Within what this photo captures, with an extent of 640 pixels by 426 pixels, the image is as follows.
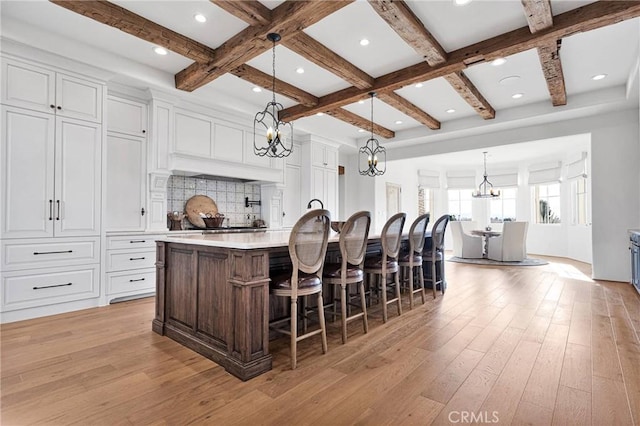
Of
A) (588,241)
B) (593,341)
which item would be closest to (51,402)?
(593,341)

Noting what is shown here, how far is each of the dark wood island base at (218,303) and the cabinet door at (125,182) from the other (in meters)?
1.74

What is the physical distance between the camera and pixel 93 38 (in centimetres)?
345

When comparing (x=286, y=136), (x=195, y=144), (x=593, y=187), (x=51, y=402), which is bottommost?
(x=51, y=402)

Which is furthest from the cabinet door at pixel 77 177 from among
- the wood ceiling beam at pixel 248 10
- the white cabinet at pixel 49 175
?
the wood ceiling beam at pixel 248 10

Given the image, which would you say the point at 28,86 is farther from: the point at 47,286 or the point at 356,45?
the point at 356,45

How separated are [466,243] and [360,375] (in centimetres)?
655

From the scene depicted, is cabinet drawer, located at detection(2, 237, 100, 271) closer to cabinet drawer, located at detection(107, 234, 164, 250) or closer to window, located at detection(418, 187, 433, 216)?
cabinet drawer, located at detection(107, 234, 164, 250)

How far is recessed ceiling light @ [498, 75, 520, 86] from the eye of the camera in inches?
173

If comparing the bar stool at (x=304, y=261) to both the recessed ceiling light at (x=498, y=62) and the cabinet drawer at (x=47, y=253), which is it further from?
the recessed ceiling light at (x=498, y=62)

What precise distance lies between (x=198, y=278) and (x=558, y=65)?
14.9ft

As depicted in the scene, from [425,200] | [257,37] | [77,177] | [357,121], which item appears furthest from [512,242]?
[77,177]

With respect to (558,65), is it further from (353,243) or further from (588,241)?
(588,241)

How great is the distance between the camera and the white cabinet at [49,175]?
320 centimetres

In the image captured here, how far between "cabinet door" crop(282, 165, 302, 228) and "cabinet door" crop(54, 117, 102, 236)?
10.5 feet
